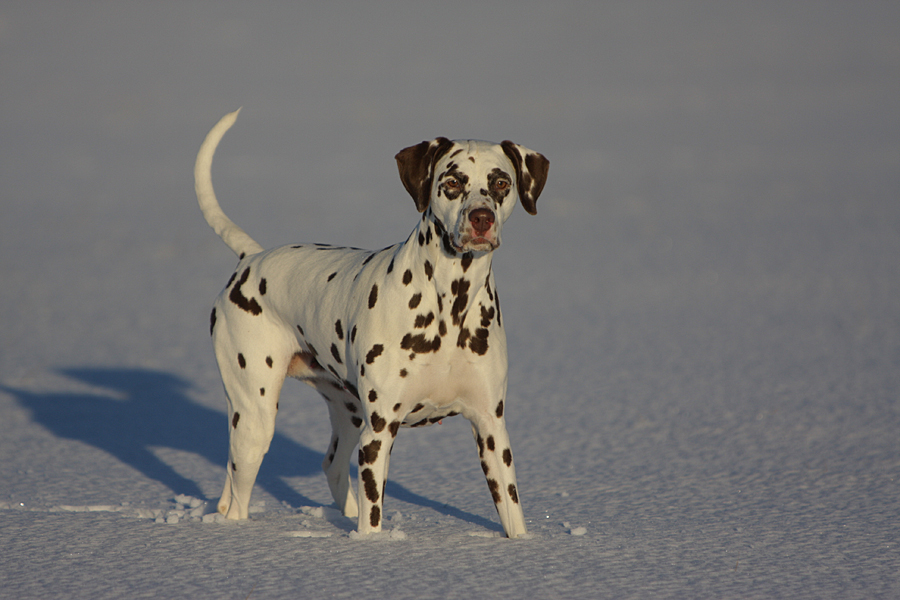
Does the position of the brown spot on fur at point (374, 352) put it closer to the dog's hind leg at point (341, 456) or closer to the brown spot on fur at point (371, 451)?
→ the brown spot on fur at point (371, 451)

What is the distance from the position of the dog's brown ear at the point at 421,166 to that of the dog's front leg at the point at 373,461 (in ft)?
3.59

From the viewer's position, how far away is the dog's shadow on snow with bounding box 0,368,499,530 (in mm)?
6922

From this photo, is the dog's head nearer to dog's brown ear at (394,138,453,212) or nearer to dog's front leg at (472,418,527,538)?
dog's brown ear at (394,138,453,212)

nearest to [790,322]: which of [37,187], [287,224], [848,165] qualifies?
[287,224]

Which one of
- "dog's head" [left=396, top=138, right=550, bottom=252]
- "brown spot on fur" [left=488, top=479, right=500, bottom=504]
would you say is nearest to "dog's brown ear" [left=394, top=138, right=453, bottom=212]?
"dog's head" [left=396, top=138, right=550, bottom=252]

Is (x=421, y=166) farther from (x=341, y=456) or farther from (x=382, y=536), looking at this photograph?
(x=341, y=456)

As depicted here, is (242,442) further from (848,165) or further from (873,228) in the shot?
(848,165)

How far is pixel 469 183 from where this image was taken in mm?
4711

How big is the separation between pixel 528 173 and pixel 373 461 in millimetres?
1618

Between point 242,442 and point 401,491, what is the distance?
137cm

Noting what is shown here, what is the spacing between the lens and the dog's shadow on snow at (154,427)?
6922 mm

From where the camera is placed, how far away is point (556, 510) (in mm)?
6031

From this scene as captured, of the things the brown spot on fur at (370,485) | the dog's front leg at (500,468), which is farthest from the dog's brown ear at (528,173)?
the brown spot on fur at (370,485)

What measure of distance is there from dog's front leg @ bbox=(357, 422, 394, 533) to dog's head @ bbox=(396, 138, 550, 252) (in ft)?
3.15
